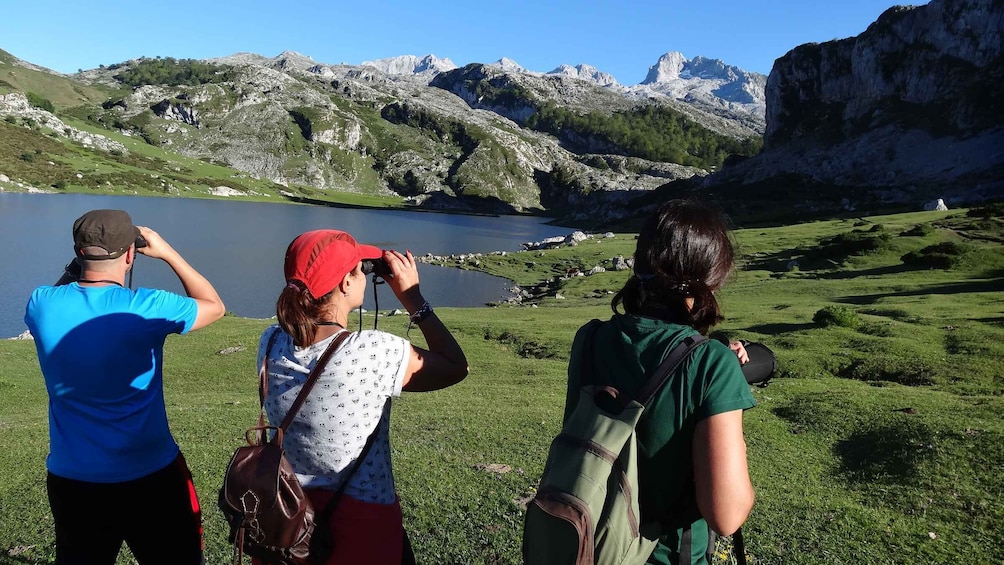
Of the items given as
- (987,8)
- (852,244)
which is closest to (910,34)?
(987,8)

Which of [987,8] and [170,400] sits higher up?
[987,8]

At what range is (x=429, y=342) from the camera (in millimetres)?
4047

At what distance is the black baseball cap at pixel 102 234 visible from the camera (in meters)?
4.24

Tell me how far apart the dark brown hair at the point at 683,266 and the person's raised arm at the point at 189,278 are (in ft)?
11.9

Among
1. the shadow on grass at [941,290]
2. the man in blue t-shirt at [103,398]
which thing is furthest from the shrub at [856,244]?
the man in blue t-shirt at [103,398]

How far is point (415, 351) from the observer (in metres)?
4.02

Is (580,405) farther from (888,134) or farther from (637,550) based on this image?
(888,134)

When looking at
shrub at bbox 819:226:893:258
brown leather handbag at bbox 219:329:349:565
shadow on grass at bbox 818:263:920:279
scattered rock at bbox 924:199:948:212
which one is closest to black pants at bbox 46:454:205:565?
brown leather handbag at bbox 219:329:349:565

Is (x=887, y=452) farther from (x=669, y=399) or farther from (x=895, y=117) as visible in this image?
(x=895, y=117)

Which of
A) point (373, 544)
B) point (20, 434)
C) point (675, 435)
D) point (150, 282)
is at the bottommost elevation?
point (150, 282)

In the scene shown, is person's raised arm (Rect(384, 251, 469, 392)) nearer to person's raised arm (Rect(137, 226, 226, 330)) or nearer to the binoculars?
the binoculars

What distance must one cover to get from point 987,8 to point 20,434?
18102cm

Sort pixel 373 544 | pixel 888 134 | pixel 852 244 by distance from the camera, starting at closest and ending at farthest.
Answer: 1. pixel 373 544
2. pixel 852 244
3. pixel 888 134

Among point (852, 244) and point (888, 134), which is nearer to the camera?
point (852, 244)
